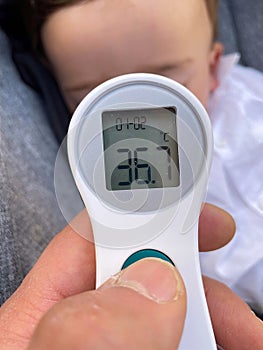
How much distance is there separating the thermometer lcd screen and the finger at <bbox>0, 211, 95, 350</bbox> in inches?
3.2

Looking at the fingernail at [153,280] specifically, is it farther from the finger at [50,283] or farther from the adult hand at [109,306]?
the finger at [50,283]

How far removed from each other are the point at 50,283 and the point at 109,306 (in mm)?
198

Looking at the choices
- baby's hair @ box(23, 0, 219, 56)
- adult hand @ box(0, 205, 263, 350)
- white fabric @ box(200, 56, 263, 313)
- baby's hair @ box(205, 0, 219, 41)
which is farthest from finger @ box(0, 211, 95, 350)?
baby's hair @ box(205, 0, 219, 41)

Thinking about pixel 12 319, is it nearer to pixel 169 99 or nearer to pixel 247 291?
A: pixel 169 99

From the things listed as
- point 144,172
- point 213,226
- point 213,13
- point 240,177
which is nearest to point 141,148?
point 144,172

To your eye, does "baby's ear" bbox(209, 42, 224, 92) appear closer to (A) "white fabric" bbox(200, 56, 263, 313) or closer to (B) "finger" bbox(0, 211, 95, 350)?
(A) "white fabric" bbox(200, 56, 263, 313)

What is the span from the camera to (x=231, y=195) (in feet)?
3.46

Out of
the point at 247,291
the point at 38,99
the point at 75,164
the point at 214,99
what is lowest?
Answer: the point at 247,291

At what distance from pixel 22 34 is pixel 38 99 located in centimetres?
19


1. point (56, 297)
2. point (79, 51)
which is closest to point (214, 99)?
point (79, 51)

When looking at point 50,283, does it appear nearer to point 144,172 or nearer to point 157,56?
point 144,172

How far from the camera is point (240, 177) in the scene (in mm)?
1064

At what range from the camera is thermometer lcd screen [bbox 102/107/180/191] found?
68 cm

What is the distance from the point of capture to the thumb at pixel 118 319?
0.45m
